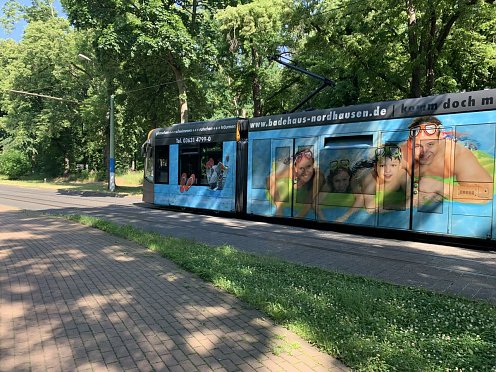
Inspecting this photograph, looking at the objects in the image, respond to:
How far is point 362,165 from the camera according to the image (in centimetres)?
1116

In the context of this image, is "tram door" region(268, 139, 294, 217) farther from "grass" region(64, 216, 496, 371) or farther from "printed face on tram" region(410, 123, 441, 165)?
"grass" region(64, 216, 496, 371)

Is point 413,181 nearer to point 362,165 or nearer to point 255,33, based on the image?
point 362,165

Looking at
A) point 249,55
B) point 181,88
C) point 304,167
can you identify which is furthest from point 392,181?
point 181,88

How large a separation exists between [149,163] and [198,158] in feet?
11.3

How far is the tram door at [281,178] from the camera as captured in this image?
13.0m

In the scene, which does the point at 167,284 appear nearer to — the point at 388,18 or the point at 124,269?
the point at 124,269

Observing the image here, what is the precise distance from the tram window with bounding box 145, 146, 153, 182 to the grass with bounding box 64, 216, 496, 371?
11916 mm

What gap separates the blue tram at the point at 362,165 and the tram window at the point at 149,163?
2.46 meters

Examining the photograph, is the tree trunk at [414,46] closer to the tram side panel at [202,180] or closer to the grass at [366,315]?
the tram side panel at [202,180]

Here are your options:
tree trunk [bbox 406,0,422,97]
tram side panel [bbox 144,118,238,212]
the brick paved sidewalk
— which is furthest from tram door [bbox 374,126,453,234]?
tree trunk [bbox 406,0,422,97]

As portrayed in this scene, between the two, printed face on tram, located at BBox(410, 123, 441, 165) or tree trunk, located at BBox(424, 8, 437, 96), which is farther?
tree trunk, located at BBox(424, 8, 437, 96)

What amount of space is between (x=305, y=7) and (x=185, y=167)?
875cm

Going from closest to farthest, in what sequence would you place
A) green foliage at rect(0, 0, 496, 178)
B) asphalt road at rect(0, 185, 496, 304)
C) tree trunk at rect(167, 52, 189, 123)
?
asphalt road at rect(0, 185, 496, 304)
green foliage at rect(0, 0, 496, 178)
tree trunk at rect(167, 52, 189, 123)

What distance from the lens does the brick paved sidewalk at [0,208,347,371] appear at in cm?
354
